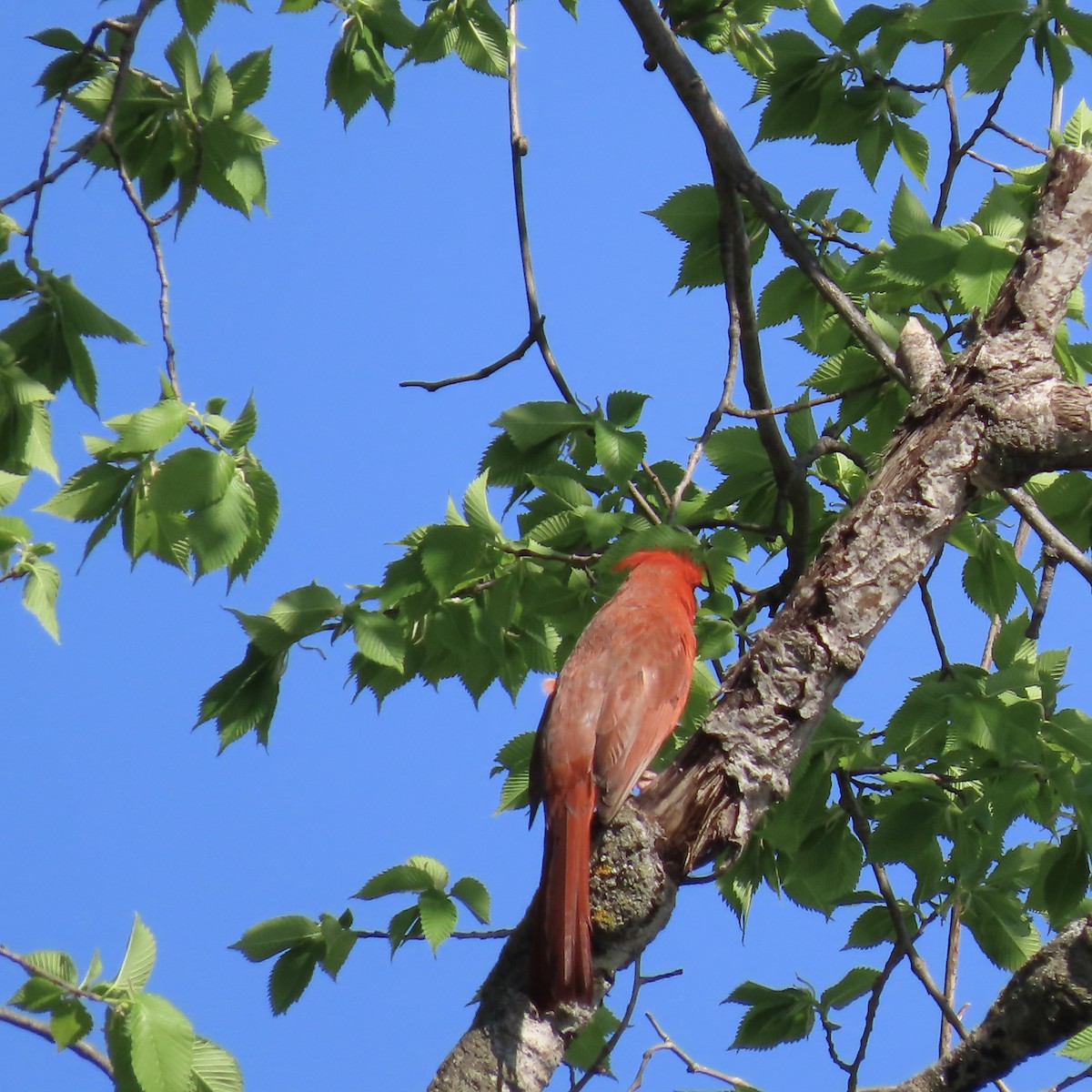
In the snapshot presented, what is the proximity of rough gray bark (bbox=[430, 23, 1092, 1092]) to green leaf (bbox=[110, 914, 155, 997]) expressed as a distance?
2.99 ft

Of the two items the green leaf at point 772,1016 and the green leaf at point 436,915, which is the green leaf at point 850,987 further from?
the green leaf at point 436,915

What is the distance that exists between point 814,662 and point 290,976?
2.07 m

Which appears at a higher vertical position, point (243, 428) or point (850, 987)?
point (243, 428)

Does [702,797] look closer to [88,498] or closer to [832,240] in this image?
[88,498]

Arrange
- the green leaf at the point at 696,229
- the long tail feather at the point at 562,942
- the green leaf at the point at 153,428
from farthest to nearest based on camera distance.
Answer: the green leaf at the point at 696,229 < the green leaf at the point at 153,428 < the long tail feather at the point at 562,942

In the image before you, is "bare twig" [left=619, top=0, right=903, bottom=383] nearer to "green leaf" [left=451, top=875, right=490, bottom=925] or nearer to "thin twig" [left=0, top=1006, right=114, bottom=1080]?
"green leaf" [left=451, top=875, right=490, bottom=925]

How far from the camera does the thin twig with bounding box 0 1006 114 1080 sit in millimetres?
3312

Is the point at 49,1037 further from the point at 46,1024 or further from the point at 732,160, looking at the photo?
the point at 732,160

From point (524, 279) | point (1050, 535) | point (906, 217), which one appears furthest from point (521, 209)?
point (1050, 535)

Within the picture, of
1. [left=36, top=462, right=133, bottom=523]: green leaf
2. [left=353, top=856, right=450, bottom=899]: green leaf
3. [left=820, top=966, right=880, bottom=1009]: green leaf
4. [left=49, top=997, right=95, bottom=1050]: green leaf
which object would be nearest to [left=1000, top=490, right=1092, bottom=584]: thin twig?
[left=820, top=966, right=880, bottom=1009]: green leaf

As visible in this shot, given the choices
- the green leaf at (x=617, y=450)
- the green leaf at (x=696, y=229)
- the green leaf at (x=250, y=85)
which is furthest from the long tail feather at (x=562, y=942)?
the green leaf at (x=250, y=85)

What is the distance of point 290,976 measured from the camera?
4008mm

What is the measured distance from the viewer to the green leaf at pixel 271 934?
393 centimetres

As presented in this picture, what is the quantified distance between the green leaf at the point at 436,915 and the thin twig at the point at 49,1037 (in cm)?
95
